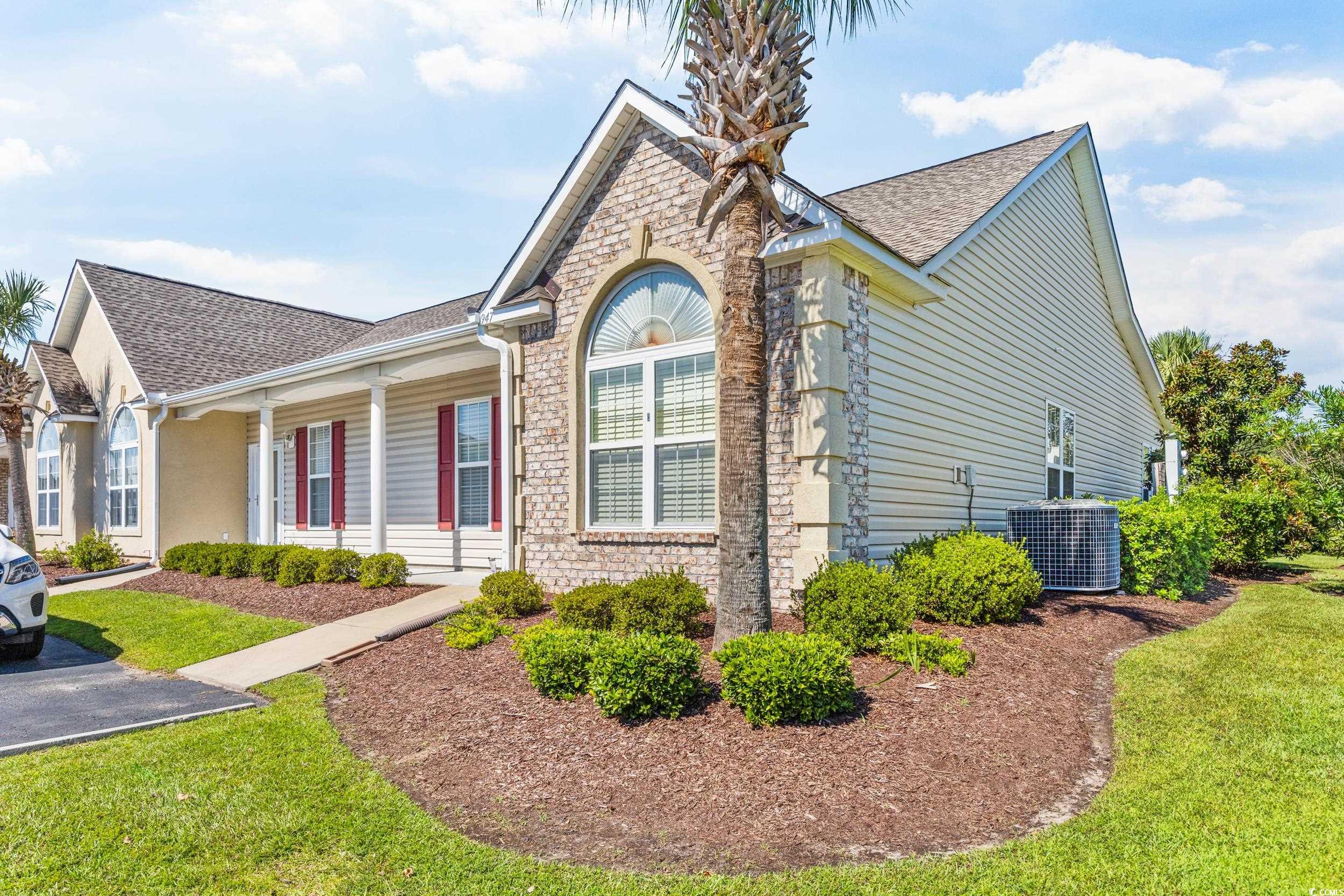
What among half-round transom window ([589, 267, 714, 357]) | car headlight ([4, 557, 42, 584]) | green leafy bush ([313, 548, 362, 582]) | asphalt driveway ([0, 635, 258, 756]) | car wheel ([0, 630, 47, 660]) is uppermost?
half-round transom window ([589, 267, 714, 357])

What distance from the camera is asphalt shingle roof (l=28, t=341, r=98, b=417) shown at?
18.8m

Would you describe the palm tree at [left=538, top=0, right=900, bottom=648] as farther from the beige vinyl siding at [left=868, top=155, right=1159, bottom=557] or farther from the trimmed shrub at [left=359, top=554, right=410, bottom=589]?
the trimmed shrub at [left=359, top=554, right=410, bottom=589]

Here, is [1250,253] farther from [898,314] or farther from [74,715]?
[74,715]

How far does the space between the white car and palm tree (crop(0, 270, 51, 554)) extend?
10.8m

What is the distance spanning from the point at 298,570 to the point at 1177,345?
26.2m

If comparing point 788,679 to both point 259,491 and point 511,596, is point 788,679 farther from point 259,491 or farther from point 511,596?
point 259,491

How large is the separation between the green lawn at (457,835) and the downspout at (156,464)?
12314 millimetres

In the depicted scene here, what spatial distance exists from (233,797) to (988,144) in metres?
15.6

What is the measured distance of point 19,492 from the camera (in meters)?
19.3

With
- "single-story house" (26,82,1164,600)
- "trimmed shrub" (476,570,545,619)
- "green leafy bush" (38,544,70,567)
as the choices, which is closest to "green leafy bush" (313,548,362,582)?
"single-story house" (26,82,1164,600)

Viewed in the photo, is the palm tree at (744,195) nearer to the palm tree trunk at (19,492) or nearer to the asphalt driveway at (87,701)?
the asphalt driveway at (87,701)

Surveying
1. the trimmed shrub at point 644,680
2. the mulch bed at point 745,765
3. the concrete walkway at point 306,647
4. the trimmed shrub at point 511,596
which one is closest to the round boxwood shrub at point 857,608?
the mulch bed at point 745,765

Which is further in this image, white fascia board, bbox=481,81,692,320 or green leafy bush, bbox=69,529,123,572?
green leafy bush, bbox=69,529,123,572

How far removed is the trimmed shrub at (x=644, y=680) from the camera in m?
5.49
